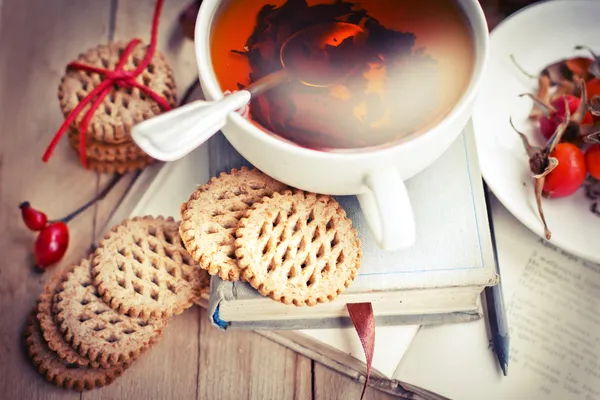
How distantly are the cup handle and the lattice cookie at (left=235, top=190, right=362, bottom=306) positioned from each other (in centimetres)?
10

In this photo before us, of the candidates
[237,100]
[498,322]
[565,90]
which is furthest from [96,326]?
[565,90]

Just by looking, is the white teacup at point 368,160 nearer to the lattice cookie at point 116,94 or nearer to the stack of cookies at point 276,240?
the stack of cookies at point 276,240

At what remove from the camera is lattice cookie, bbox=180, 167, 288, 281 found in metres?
0.73

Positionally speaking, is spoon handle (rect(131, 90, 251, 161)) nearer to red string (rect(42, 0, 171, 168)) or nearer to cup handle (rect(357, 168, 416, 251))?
cup handle (rect(357, 168, 416, 251))

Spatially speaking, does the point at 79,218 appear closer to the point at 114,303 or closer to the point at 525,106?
the point at 114,303

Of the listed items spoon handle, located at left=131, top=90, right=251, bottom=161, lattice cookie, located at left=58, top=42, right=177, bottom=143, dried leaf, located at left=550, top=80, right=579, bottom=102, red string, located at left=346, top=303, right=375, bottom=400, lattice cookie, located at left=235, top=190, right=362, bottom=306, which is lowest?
red string, located at left=346, top=303, right=375, bottom=400

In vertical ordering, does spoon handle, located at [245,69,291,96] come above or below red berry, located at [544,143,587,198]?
above

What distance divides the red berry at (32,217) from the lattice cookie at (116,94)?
14 cm

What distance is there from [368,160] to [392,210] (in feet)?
0.19

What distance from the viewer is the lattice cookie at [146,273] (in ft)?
2.68

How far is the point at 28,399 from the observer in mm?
878

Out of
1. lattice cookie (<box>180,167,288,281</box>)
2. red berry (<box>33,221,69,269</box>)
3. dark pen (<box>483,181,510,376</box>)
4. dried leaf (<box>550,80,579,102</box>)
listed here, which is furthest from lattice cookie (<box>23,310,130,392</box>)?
dried leaf (<box>550,80,579,102</box>)

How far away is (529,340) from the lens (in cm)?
90

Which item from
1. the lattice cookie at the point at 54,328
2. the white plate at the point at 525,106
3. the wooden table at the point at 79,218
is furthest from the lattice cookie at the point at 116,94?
the white plate at the point at 525,106
